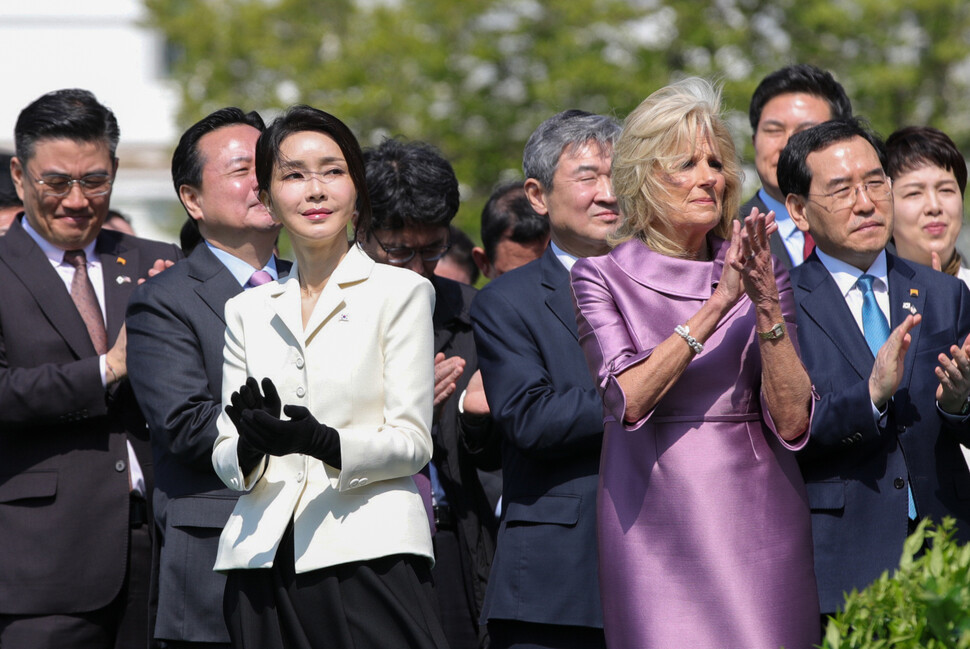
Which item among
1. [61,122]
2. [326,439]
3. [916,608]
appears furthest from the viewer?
[61,122]

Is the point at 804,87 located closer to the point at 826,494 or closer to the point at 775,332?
the point at 826,494

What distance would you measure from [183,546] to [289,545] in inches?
37.1

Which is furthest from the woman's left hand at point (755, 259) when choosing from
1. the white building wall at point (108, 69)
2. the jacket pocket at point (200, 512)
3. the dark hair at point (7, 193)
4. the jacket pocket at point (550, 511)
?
the white building wall at point (108, 69)

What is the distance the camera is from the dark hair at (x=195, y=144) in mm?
5141

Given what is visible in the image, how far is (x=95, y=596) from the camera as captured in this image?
17.0 ft

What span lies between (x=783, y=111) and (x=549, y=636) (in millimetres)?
3315

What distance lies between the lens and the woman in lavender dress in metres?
3.58

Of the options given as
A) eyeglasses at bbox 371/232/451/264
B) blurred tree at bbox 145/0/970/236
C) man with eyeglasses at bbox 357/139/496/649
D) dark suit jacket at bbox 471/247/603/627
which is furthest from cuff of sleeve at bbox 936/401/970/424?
blurred tree at bbox 145/0/970/236

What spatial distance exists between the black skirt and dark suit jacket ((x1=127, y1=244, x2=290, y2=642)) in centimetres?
76

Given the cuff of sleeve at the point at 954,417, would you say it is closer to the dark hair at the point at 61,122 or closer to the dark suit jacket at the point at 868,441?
the dark suit jacket at the point at 868,441

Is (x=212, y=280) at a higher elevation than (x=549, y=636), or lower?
higher

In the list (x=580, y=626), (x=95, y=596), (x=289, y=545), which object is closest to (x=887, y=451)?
(x=580, y=626)

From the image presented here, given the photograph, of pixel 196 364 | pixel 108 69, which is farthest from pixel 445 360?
pixel 108 69

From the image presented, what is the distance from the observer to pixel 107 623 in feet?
17.3
